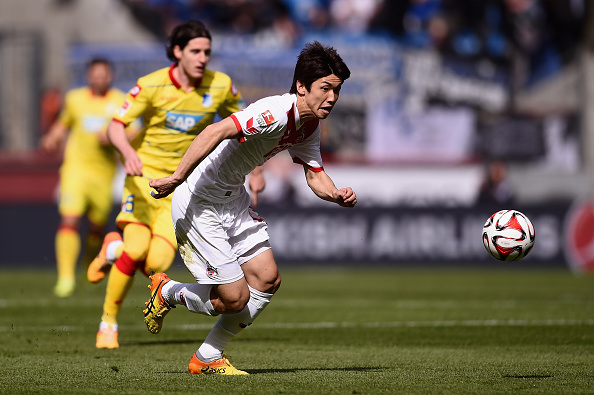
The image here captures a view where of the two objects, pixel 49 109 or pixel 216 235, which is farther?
pixel 49 109

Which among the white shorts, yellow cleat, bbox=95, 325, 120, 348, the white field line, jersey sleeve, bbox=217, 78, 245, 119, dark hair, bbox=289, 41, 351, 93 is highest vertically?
dark hair, bbox=289, 41, 351, 93

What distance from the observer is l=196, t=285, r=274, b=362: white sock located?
6.04 meters

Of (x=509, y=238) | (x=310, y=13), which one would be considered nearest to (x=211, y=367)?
(x=509, y=238)

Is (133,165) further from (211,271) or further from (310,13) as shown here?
(310,13)

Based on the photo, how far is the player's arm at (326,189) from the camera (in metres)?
5.81

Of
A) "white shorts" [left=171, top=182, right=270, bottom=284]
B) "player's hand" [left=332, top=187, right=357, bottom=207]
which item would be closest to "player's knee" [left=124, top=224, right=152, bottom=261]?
"white shorts" [left=171, top=182, right=270, bottom=284]

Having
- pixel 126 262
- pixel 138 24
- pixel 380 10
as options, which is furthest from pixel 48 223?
pixel 126 262

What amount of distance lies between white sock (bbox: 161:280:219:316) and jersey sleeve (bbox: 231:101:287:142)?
41.6 inches

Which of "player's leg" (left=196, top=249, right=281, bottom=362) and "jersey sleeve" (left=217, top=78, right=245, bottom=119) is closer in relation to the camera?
"player's leg" (left=196, top=249, right=281, bottom=362)

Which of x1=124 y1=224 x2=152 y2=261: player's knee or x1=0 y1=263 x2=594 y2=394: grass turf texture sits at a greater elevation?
x1=124 y1=224 x2=152 y2=261: player's knee

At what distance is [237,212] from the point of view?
6.06 m

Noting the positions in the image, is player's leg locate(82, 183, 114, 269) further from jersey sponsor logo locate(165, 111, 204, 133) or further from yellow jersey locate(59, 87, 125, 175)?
jersey sponsor logo locate(165, 111, 204, 133)

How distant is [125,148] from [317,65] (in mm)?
2097

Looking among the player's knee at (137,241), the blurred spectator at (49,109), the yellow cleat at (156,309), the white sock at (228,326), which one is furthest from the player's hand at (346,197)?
the blurred spectator at (49,109)
